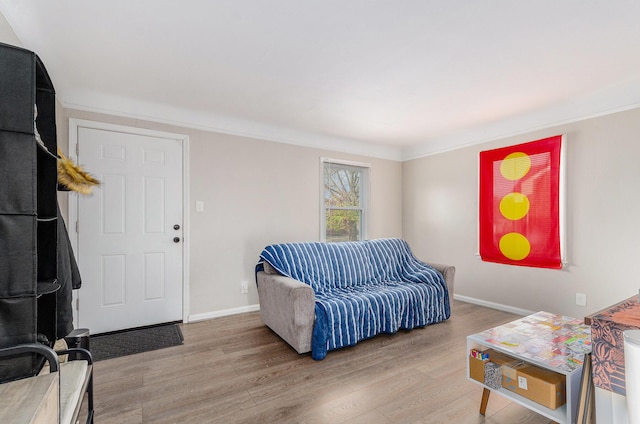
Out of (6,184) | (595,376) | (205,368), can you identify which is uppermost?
(6,184)

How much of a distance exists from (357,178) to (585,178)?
2743 millimetres

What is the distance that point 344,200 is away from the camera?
4.66 meters

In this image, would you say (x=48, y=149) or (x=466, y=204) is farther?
(x=466, y=204)

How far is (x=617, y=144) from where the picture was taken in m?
2.88

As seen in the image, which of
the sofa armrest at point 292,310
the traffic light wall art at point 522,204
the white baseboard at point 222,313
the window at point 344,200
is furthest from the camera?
the window at point 344,200

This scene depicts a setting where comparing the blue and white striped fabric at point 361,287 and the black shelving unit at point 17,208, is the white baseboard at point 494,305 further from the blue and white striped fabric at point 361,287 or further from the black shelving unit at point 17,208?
the black shelving unit at point 17,208

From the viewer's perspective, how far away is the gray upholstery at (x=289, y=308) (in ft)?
8.20

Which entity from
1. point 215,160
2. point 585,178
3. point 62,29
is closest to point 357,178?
point 215,160

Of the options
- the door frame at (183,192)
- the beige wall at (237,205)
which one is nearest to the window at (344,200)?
the beige wall at (237,205)

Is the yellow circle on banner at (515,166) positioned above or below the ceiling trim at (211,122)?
below

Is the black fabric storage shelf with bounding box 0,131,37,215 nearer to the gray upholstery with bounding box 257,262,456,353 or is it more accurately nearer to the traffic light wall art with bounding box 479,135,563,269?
the gray upholstery with bounding box 257,262,456,353

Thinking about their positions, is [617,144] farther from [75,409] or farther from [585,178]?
[75,409]

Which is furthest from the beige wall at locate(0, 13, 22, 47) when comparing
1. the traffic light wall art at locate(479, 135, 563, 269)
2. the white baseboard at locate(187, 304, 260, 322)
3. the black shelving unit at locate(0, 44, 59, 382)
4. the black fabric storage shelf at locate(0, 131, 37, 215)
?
the traffic light wall art at locate(479, 135, 563, 269)

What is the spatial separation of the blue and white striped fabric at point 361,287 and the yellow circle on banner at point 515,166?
1.48 m
